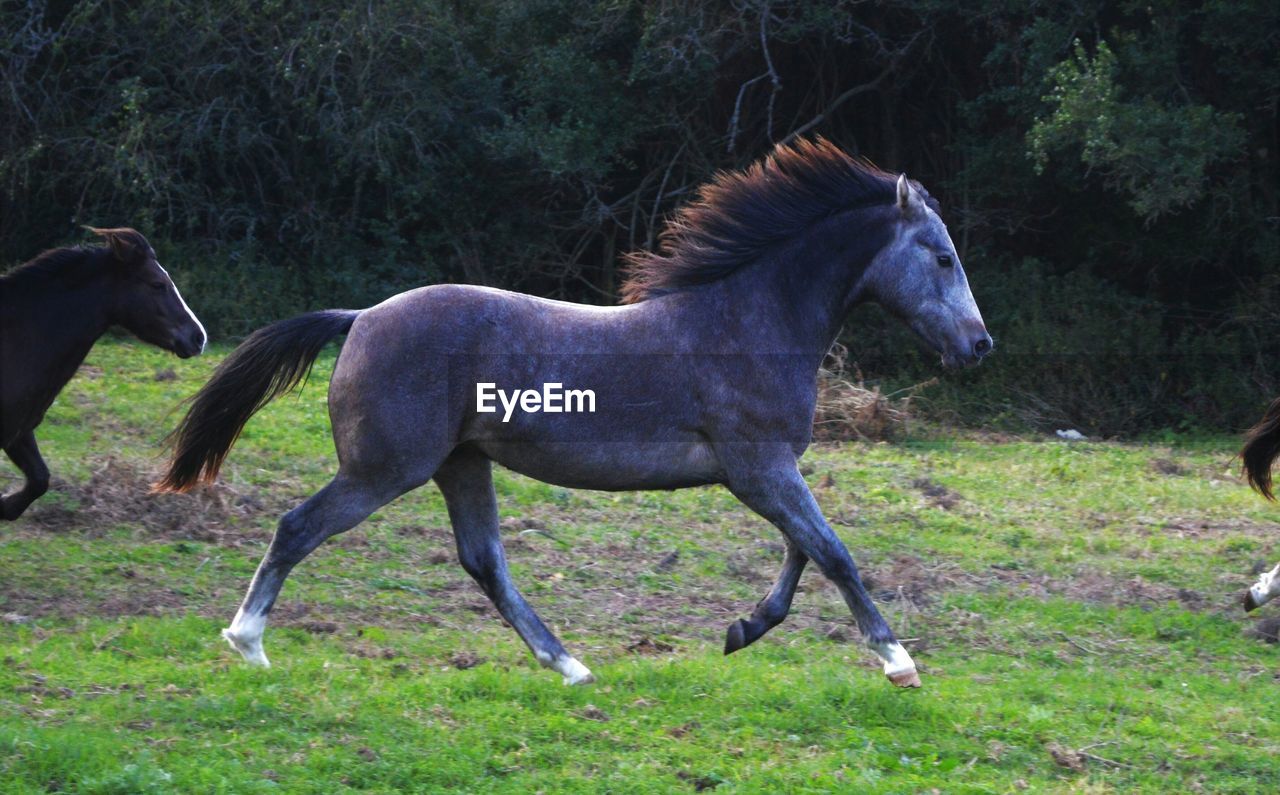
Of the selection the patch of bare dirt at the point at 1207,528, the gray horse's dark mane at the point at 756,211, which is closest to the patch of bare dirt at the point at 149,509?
the gray horse's dark mane at the point at 756,211

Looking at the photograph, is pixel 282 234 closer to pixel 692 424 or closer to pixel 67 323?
pixel 67 323

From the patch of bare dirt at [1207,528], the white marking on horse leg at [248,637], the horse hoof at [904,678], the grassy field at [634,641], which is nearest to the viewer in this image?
the grassy field at [634,641]

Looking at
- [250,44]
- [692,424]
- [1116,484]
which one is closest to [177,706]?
[692,424]

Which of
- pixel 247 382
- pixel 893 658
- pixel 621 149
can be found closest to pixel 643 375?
pixel 893 658

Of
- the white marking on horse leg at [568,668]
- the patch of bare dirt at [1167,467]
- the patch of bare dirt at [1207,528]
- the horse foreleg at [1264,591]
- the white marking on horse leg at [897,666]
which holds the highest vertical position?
the white marking on horse leg at [897,666]

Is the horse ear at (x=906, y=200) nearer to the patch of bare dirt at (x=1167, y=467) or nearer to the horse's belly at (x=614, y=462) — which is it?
the horse's belly at (x=614, y=462)

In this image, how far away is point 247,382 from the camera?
5918mm

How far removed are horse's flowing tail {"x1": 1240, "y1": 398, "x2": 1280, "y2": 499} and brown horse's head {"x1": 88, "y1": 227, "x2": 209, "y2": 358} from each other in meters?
6.05

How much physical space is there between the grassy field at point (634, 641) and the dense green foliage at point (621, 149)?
517 cm

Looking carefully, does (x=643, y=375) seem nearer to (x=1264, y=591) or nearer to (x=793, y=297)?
(x=793, y=297)

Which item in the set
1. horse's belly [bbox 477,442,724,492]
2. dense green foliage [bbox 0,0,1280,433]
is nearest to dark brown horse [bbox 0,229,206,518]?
horse's belly [bbox 477,442,724,492]

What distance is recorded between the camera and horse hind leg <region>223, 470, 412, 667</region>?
17.8 ft

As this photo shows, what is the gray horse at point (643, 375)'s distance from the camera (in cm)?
548

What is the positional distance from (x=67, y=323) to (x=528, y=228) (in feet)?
37.0
